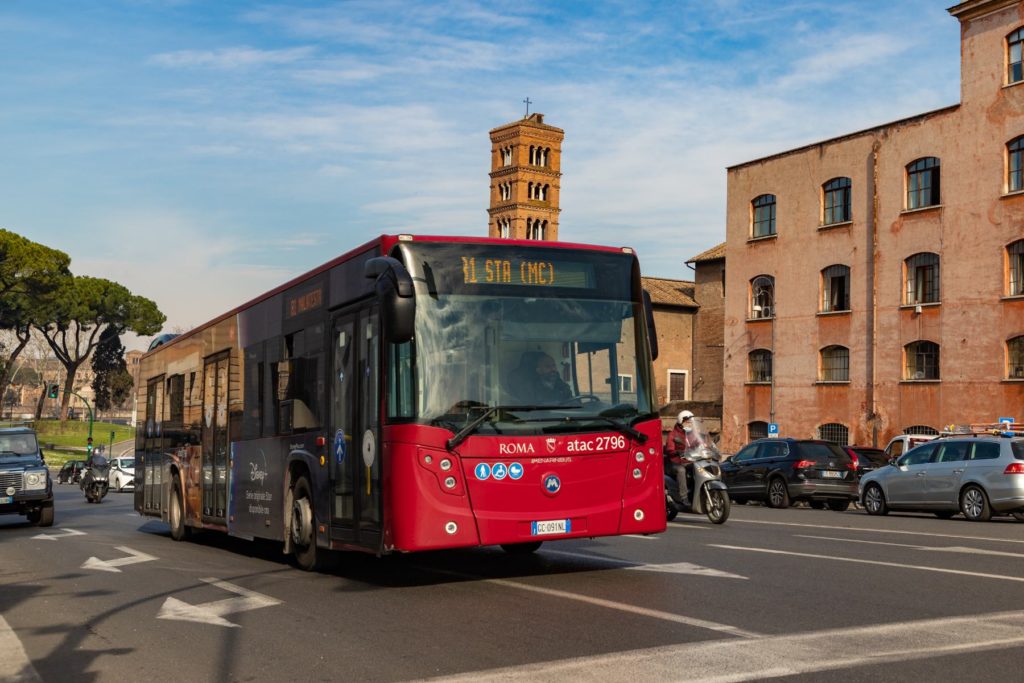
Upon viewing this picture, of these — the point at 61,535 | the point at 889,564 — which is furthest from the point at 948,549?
the point at 61,535

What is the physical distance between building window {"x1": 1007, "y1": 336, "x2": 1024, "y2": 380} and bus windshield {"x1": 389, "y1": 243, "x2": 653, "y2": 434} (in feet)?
110

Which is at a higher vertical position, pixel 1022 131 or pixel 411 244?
pixel 1022 131

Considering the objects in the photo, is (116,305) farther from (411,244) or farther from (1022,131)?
(411,244)

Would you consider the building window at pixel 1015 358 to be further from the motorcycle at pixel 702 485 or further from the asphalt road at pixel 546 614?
the asphalt road at pixel 546 614

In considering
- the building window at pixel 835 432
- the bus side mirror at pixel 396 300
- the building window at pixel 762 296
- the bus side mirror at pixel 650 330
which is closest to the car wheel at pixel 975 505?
the bus side mirror at pixel 650 330

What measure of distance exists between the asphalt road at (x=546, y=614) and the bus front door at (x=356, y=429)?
1.92ft

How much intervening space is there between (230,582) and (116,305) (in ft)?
272

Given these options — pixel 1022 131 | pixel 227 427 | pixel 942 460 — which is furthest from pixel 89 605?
pixel 1022 131

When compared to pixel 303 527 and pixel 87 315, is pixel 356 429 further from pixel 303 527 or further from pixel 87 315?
pixel 87 315

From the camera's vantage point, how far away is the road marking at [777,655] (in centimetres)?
646

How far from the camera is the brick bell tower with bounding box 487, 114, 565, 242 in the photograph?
115062mm

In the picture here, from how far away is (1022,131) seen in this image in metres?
40.5

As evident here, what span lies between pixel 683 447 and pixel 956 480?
231 inches

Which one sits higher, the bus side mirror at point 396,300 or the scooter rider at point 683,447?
the bus side mirror at point 396,300
